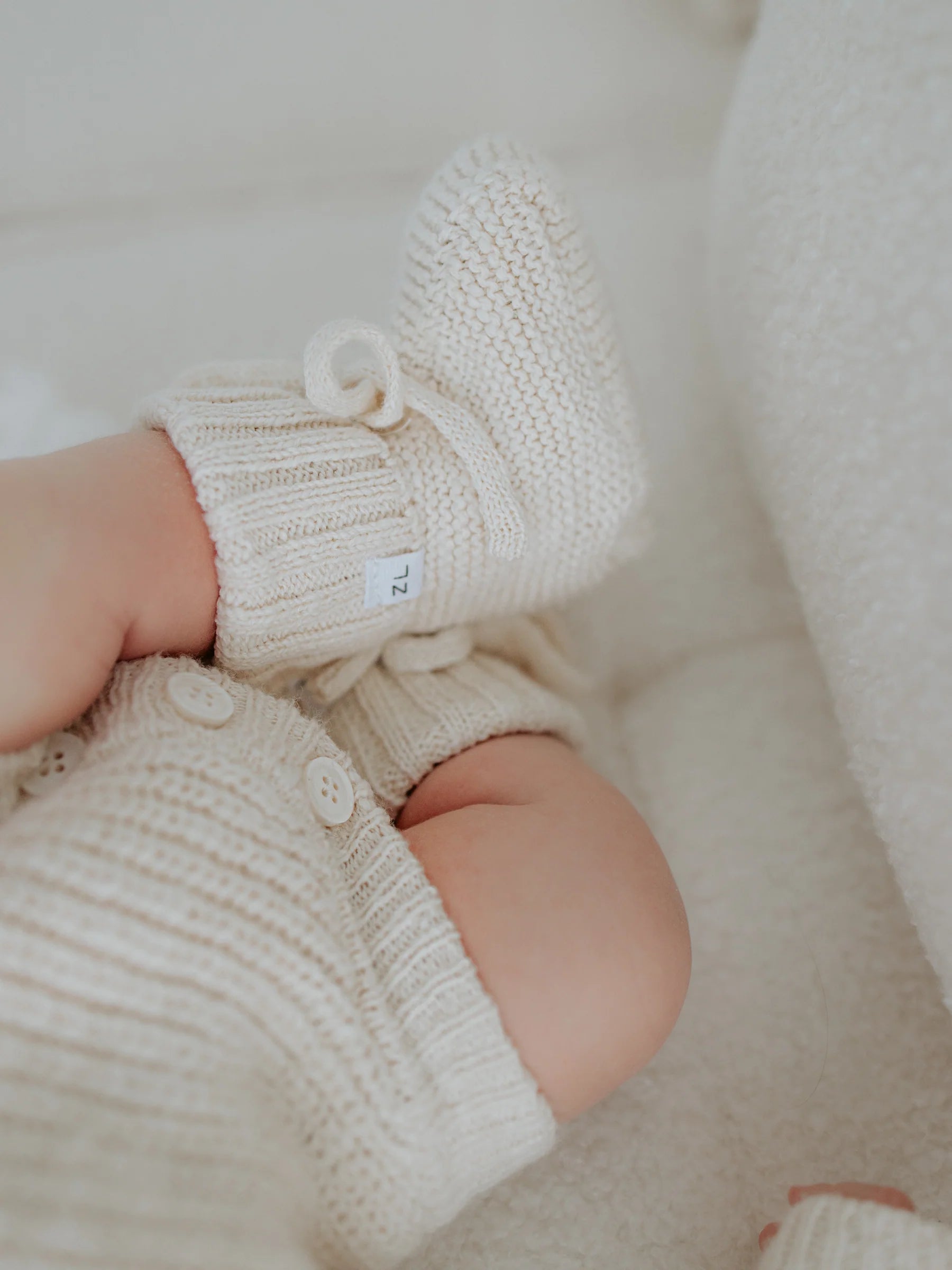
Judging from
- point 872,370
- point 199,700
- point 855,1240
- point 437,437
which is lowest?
point 855,1240

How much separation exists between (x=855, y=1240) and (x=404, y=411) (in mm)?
585

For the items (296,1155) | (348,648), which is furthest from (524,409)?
(296,1155)

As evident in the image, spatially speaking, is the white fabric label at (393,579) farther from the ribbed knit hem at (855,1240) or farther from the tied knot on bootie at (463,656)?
the ribbed knit hem at (855,1240)

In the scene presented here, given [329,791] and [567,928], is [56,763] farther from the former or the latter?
[567,928]

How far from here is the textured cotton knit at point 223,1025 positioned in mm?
477

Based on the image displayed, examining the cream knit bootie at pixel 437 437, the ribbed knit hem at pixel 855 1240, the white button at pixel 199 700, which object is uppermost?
the cream knit bootie at pixel 437 437

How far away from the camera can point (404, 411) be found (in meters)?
0.74

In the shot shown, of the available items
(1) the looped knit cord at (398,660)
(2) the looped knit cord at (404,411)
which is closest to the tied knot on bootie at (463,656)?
(1) the looped knit cord at (398,660)

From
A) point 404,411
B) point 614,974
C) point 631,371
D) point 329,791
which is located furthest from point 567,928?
point 631,371

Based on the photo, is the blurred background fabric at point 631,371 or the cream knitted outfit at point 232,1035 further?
the blurred background fabric at point 631,371

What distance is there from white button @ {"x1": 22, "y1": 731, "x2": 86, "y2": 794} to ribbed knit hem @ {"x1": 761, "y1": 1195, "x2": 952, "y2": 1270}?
19.6 inches

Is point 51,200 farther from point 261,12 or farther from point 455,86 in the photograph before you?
point 455,86

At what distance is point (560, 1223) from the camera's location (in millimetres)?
678

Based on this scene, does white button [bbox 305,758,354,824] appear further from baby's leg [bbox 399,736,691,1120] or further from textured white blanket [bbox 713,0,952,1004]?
textured white blanket [bbox 713,0,952,1004]
